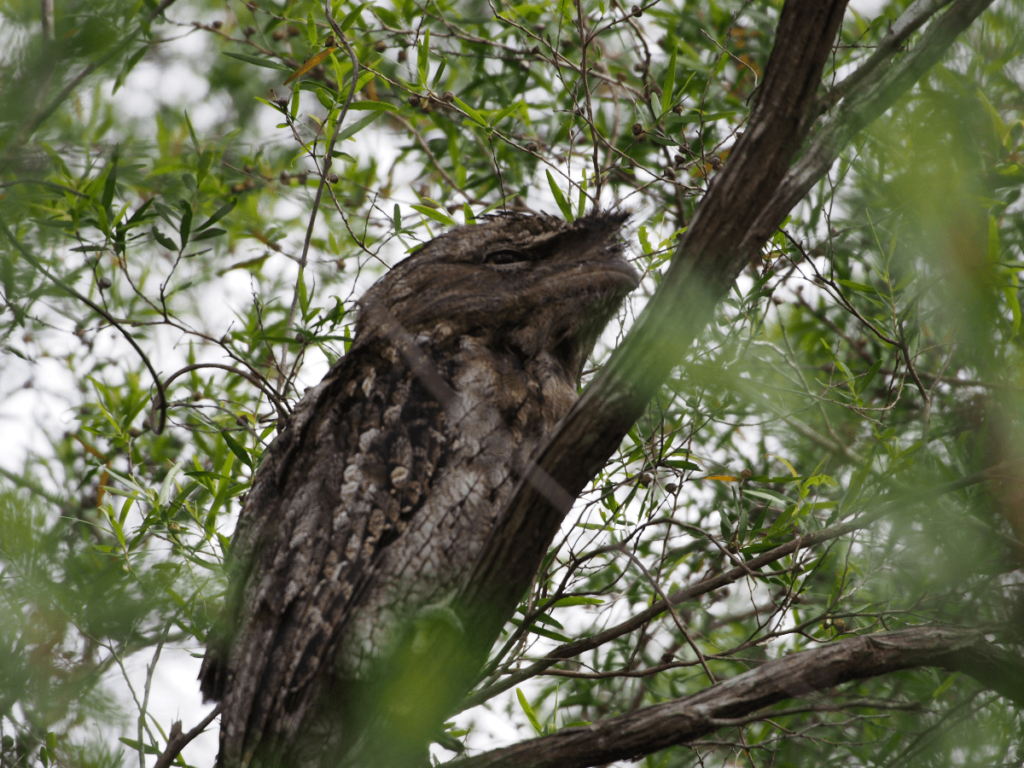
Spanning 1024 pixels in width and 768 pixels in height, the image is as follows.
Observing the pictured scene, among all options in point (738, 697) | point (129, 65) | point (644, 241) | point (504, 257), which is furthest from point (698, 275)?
point (129, 65)

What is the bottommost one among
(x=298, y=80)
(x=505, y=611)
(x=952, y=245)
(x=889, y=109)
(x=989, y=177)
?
(x=505, y=611)

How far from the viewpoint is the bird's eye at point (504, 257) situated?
2.57 meters

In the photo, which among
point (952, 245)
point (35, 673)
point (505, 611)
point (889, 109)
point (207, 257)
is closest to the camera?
point (952, 245)

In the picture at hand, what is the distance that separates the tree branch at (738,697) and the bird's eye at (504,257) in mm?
1434

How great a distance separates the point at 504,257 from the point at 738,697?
150cm

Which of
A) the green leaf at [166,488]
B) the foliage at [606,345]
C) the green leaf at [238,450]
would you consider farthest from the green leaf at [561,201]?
the green leaf at [166,488]

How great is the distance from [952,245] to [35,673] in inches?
65.5

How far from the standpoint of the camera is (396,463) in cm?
216

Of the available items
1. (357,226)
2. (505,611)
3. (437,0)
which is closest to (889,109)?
(505,611)

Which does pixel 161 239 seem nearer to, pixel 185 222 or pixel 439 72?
pixel 185 222

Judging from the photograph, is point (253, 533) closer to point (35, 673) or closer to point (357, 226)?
point (35, 673)

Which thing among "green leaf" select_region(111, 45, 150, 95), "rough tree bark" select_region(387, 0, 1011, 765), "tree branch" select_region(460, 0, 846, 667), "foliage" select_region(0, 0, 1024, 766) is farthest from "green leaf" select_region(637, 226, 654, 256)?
"green leaf" select_region(111, 45, 150, 95)

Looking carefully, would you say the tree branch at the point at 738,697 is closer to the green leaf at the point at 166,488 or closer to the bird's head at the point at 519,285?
the bird's head at the point at 519,285

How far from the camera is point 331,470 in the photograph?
224 cm
